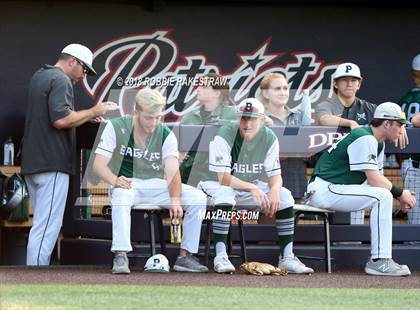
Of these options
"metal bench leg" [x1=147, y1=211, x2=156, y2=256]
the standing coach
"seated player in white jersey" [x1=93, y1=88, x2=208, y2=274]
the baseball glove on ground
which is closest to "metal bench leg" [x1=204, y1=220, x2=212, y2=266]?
"seated player in white jersey" [x1=93, y1=88, x2=208, y2=274]

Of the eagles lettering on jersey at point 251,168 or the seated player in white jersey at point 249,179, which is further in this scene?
the eagles lettering on jersey at point 251,168

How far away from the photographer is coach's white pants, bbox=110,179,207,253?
26.0ft

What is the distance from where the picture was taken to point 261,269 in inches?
320

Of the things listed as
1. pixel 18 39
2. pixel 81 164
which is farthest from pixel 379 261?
pixel 18 39

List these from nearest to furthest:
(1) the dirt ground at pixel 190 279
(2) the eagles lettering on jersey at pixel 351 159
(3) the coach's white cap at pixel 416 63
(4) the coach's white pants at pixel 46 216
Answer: (1) the dirt ground at pixel 190 279, (2) the eagles lettering on jersey at pixel 351 159, (4) the coach's white pants at pixel 46 216, (3) the coach's white cap at pixel 416 63

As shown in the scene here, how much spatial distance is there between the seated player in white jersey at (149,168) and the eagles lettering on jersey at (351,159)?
100cm

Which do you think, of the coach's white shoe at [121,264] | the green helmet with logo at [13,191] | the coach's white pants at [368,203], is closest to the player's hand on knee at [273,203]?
the coach's white pants at [368,203]

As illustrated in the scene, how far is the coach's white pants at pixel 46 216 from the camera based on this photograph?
857 centimetres

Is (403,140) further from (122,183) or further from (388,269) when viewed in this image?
(122,183)

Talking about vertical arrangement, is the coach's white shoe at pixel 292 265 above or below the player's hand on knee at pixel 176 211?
below

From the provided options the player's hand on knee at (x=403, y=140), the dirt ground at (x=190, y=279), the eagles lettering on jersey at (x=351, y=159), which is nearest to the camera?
the dirt ground at (x=190, y=279)

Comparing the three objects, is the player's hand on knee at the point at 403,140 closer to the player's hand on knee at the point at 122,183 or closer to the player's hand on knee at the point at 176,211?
the player's hand on knee at the point at 176,211

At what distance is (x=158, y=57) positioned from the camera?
36.0 ft

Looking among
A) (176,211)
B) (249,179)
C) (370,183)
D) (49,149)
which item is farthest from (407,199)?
(49,149)
